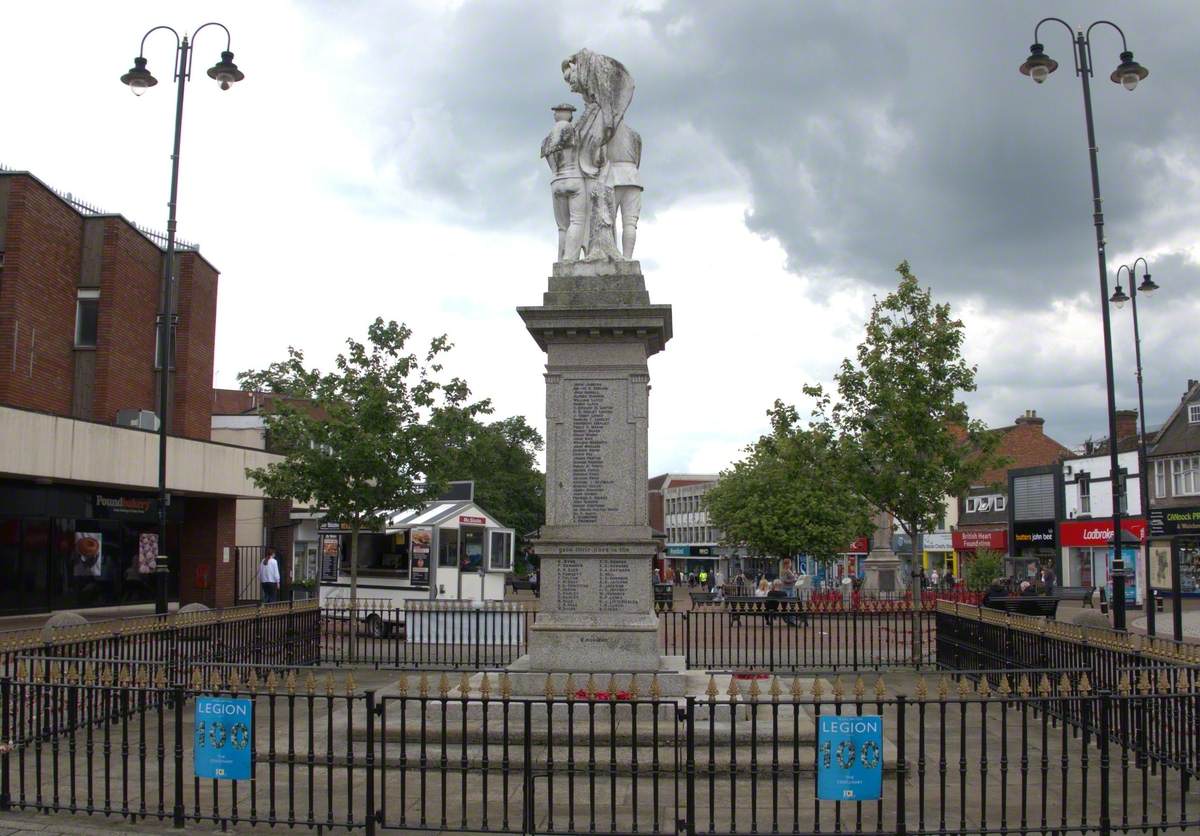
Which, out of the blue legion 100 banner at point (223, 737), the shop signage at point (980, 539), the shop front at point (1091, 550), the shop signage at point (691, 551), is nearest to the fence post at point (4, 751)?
the blue legion 100 banner at point (223, 737)

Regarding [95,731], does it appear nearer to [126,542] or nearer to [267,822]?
[267,822]

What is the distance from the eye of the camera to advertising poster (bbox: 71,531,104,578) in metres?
30.4

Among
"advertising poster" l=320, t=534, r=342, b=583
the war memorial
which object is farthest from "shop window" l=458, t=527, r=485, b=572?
the war memorial

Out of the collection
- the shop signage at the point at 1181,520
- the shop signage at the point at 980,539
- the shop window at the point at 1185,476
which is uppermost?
the shop window at the point at 1185,476

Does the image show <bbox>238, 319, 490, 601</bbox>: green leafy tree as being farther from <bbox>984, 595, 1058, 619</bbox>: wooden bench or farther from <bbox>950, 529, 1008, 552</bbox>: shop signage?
<bbox>950, 529, 1008, 552</bbox>: shop signage

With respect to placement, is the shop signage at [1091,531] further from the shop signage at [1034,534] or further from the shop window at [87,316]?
the shop window at [87,316]

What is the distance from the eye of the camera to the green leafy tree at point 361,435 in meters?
23.8

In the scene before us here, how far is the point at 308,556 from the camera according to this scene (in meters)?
44.1

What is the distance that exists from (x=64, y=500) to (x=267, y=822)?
24548 millimetres

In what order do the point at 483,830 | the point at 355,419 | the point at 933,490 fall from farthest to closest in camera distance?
the point at 355,419
the point at 933,490
the point at 483,830

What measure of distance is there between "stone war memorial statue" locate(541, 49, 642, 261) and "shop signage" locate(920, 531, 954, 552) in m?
59.7

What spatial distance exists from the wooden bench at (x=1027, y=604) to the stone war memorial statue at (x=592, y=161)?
500 inches

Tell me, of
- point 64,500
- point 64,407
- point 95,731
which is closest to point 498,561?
point 64,500

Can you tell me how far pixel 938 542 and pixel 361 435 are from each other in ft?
174
